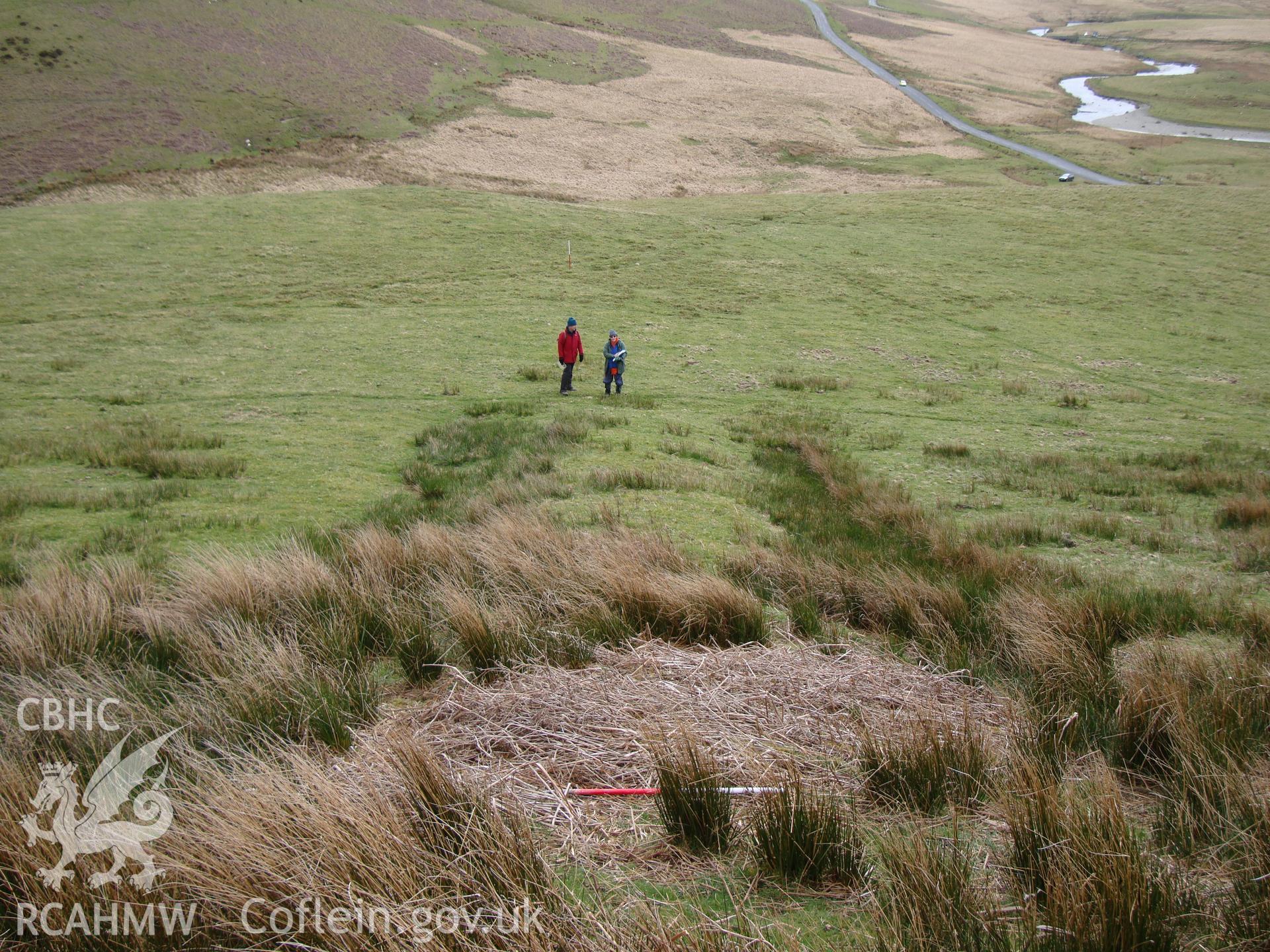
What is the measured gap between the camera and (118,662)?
18.8 feet

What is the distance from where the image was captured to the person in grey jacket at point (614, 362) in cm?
1736

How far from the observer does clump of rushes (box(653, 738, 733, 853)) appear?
3920 mm

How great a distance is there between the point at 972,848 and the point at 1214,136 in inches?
3185

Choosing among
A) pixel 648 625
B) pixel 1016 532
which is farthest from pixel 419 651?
pixel 1016 532

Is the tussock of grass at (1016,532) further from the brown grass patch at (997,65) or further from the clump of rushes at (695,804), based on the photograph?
the brown grass patch at (997,65)

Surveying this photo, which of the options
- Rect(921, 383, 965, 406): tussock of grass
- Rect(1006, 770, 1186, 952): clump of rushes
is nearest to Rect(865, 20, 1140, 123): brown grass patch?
Rect(921, 383, 965, 406): tussock of grass

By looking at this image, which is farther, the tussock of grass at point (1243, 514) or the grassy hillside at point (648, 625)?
the tussock of grass at point (1243, 514)

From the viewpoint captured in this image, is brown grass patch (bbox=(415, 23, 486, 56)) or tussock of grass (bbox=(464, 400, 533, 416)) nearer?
tussock of grass (bbox=(464, 400, 533, 416))

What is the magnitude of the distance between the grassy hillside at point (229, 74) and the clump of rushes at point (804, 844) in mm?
37617

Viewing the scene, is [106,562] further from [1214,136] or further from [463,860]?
[1214,136]

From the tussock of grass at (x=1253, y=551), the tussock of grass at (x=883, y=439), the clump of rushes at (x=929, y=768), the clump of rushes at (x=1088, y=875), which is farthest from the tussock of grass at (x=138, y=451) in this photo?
the tussock of grass at (x=1253, y=551)

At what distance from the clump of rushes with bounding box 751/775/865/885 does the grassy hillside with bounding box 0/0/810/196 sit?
37.6 meters

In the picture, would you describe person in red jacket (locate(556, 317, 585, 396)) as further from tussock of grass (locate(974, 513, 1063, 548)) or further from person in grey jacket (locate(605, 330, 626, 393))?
tussock of grass (locate(974, 513, 1063, 548))

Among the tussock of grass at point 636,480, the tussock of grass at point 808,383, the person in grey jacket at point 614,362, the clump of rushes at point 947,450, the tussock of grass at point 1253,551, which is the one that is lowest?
the clump of rushes at point 947,450
